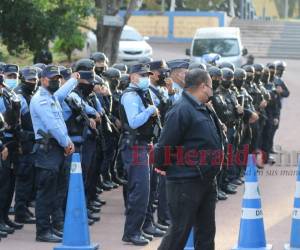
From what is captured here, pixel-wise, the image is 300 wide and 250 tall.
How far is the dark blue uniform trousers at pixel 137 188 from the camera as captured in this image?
35.8 ft

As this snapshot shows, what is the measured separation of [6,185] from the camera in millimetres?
11406

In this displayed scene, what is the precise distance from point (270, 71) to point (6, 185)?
28.9 ft

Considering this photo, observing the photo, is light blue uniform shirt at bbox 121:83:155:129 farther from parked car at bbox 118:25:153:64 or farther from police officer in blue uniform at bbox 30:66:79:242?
parked car at bbox 118:25:153:64

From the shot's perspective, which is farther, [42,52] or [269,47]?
[269,47]

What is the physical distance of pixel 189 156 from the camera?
8727 millimetres

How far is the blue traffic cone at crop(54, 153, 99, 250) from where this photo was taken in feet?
34.1

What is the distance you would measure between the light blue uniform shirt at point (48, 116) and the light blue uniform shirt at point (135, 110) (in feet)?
2.43

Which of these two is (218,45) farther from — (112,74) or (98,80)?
(98,80)

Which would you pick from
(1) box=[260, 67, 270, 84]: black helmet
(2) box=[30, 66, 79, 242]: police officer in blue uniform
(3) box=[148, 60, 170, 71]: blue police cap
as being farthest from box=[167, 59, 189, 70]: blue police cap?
(1) box=[260, 67, 270, 84]: black helmet

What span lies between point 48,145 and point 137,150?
1.01 m

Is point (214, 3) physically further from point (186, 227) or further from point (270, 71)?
point (186, 227)

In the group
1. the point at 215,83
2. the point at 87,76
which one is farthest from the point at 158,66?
the point at 215,83

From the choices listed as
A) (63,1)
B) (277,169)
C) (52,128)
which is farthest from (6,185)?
(63,1)

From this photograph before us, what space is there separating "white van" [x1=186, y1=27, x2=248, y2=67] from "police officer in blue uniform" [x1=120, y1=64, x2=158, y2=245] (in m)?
21.5
